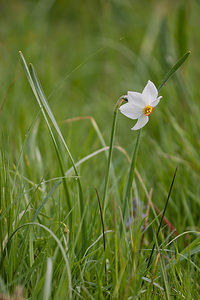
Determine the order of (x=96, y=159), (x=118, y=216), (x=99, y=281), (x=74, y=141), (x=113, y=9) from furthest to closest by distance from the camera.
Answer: (x=113, y=9) < (x=74, y=141) < (x=96, y=159) < (x=118, y=216) < (x=99, y=281)

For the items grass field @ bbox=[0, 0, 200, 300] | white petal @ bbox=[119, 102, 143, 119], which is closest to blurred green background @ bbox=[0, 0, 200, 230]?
grass field @ bbox=[0, 0, 200, 300]

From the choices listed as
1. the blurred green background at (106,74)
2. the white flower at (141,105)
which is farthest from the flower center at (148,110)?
the blurred green background at (106,74)

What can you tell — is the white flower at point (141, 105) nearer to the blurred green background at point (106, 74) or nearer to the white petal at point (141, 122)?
the white petal at point (141, 122)

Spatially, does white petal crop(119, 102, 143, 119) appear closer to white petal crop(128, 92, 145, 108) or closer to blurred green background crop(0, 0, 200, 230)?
white petal crop(128, 92, 145, 108)

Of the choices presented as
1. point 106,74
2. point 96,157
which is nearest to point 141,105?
point 96,157

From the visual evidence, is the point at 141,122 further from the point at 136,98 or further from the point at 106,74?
the point at 106,74

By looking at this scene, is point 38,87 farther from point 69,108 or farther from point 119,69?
point 119,69

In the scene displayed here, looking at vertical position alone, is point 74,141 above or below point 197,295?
above

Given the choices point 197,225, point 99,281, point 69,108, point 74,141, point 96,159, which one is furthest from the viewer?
point 69,108

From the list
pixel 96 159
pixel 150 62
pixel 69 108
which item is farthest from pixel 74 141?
pixel 150 62
